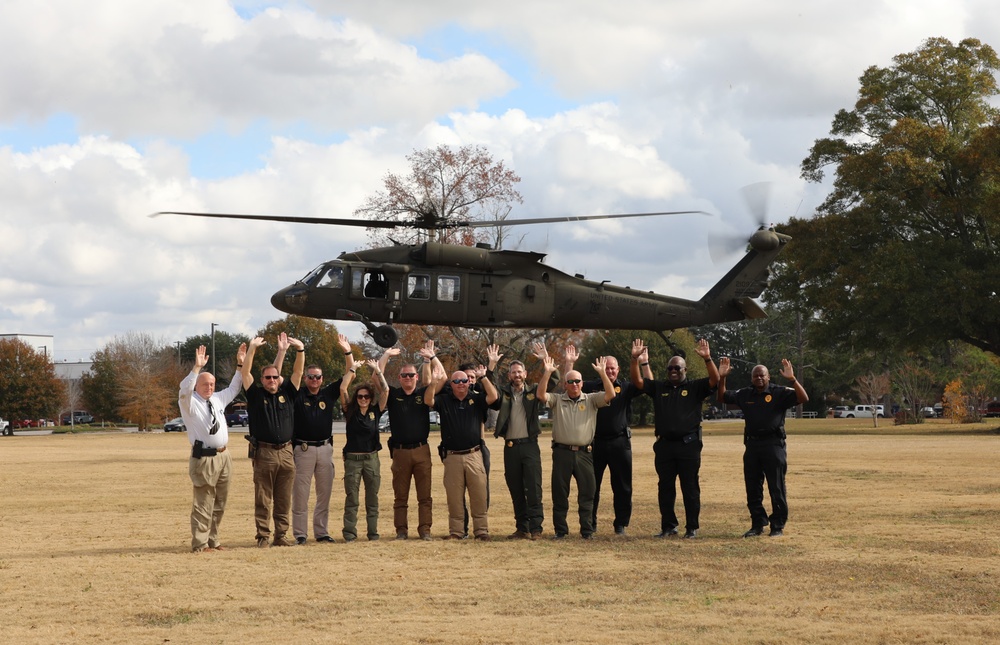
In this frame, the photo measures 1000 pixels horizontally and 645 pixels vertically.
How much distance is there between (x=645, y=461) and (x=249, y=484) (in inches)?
419

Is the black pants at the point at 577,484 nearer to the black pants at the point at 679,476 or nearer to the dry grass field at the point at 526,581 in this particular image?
the dry grass field at the point at 526,581

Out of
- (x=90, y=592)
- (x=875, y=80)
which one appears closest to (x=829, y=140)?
(x=875, y=80)

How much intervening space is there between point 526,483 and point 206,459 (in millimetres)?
3694

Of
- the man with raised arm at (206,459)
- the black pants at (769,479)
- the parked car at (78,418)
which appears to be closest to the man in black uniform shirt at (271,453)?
the man with raised arm at (206,459)

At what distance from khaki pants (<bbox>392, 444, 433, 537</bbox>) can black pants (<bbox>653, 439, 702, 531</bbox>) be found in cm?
275

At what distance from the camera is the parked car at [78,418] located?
10777 cm

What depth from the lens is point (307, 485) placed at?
12.6m

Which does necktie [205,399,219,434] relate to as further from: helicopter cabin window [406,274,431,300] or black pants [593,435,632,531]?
helicopter cabin window [406,274,431,300]

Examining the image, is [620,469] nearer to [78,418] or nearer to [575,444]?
[575,444]

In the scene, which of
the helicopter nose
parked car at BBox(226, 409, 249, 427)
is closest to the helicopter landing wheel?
the helicopter nose

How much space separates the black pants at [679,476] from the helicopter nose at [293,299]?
10863 mm

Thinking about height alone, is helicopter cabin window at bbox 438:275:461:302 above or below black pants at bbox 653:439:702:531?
above

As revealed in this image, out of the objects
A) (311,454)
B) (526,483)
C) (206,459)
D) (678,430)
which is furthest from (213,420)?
(678,430)

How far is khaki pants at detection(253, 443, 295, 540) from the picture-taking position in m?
12.3
